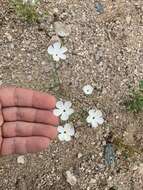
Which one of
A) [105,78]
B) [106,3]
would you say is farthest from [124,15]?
[105,78]

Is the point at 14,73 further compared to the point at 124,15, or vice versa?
the point at 124,15

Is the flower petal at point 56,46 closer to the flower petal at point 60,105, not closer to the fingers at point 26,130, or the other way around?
the flower petal at point 60,105

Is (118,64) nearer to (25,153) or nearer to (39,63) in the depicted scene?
(39,63)

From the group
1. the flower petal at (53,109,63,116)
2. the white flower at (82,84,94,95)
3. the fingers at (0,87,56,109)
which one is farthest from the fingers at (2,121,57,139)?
the white flower at (82,84,94,95)

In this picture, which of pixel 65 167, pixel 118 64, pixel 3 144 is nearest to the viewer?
pixel 3 144

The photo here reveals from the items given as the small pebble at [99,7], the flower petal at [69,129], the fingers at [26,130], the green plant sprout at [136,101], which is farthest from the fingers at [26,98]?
the small pebble at [99,7]

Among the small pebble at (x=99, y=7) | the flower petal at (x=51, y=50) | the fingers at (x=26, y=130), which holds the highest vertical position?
the small pebble at (x=99, y=7)

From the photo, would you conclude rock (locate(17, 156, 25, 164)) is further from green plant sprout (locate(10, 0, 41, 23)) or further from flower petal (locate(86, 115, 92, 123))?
green plant sprout (locate(10, 0, 41, 23))
